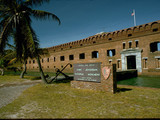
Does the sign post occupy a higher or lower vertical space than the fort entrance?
lower

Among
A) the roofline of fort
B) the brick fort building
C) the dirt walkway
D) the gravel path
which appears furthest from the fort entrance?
the gravel path

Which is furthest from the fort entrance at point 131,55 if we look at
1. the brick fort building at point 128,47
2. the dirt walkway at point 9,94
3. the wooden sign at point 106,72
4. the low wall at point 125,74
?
the dirt walkway at point 9,94

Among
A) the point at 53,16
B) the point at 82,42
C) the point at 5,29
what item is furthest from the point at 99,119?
the point at 82,42

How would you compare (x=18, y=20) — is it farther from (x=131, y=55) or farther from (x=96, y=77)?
(x=131, y=55)

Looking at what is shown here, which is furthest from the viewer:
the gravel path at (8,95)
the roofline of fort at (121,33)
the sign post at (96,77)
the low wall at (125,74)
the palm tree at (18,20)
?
the roofline of fort at (121,33)

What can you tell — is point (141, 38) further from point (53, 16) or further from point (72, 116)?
point (72, 116)

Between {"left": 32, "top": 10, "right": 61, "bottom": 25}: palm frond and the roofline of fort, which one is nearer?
{"left": 32, "top": 10, "right": 61, "bottom": 25}: palm frond

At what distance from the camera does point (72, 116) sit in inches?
125

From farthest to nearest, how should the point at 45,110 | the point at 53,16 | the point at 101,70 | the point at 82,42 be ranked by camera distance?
the point at 82,42 < the point at 53,16 < the point at 101,70 < the point at 45,110

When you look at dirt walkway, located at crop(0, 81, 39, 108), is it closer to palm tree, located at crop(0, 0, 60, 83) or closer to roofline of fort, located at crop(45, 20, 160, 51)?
palm tree, located at crop(0, 0, 60, 83)

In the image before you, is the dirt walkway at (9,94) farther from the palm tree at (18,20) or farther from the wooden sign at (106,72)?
the wooden sign at (106,72)

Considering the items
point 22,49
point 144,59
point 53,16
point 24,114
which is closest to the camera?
point 24,114

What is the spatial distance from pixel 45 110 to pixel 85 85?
11.2ft

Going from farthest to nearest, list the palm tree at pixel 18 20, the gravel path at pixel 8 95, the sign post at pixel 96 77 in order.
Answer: the palm tree at pixel 18 20
the sign post at pixel 96 77
the gravel path at pixel 8 95
